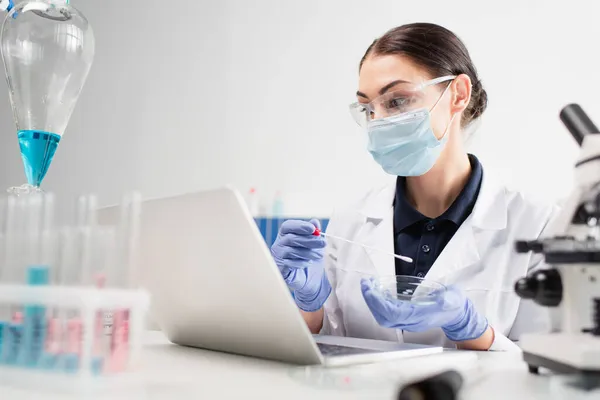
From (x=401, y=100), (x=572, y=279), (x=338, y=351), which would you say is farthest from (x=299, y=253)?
(x=572, y=279)

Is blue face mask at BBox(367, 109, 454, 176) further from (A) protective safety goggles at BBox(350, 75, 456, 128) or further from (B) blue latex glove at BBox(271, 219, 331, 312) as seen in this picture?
(B) blue latex glove at BBox(271, 219, 331, 312)

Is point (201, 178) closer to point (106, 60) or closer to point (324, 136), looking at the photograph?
point (324, 136)

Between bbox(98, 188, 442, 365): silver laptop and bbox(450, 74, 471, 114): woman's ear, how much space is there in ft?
3.00

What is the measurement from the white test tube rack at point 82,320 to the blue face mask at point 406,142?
1.05 meters

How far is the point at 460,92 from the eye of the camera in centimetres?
160

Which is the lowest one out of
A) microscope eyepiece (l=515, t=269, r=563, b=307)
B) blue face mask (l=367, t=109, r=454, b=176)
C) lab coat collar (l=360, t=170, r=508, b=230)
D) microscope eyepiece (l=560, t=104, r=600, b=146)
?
microscope eyepiece (l=515, t=269, r=563, b=307)

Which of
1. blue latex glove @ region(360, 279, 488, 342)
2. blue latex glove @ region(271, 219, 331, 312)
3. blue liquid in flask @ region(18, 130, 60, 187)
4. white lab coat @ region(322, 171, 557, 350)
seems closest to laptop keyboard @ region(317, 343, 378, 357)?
blue latex glove @ region(360, 279, 488, 342)

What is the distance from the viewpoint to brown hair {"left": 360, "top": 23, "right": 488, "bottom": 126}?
1.54 m

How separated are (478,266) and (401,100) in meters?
0.51

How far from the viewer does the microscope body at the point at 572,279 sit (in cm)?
64

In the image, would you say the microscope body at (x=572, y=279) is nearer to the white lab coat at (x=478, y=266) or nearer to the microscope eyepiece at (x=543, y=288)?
the microscope eyepiece at (x=543, y=288)

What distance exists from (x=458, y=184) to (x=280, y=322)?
3.50 feet

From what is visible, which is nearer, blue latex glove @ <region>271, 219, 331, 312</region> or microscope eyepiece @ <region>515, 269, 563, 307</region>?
microscope eyepiece @ <region>515, 269, 563, 307</region>

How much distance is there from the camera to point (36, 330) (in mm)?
612
